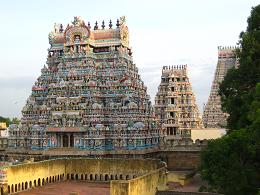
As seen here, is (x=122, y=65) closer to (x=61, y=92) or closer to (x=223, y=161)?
(x=61, y=92)

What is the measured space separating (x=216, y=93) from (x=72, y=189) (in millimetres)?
28457

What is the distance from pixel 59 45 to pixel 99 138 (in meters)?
12.8

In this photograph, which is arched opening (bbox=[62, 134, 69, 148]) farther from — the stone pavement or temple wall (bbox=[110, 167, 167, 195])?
temple wall (bbox=[110, 167, 167, 195])

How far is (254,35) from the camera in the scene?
23922 mm

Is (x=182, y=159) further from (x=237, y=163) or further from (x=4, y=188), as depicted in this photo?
(x=237, y=163)

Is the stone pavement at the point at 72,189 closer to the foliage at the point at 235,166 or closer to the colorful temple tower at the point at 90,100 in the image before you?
the colorful temple tower at the point at 90,100

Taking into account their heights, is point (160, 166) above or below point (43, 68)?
below

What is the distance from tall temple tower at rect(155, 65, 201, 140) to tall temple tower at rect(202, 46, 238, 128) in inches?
107

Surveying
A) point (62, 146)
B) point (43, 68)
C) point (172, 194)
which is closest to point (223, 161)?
point (172, 194)

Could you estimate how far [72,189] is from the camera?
33.3 meters

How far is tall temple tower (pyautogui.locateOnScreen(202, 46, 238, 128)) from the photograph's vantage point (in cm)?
5666

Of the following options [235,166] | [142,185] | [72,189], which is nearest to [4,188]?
[72,189]

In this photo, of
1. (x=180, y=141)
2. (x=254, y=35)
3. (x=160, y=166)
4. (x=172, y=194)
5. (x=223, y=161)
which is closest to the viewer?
(x=223, y=161)

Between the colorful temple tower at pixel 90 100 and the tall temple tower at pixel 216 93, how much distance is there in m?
12.1
